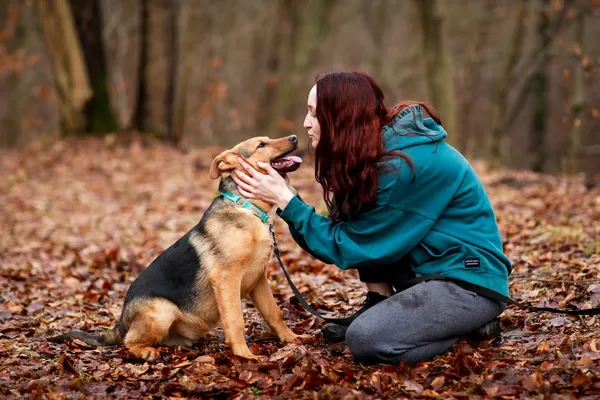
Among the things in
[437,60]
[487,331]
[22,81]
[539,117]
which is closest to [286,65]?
[437,60]

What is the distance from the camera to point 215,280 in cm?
486

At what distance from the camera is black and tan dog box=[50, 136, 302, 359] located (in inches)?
191

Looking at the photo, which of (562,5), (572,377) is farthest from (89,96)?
(572,377)

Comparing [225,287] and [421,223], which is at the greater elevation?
[421,223]

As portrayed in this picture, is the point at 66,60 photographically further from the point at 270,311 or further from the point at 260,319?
the point at 270,311

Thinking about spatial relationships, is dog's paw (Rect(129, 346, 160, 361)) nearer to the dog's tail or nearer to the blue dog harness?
the dog's tail

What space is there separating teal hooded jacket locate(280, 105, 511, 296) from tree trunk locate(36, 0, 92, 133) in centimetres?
1466

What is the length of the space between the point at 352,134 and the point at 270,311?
1.67m

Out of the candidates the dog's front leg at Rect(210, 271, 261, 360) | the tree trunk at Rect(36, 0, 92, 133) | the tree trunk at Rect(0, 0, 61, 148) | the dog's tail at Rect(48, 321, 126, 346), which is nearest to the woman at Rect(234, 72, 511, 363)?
the dog's front leg at Rect(210, 271, 261, 360)

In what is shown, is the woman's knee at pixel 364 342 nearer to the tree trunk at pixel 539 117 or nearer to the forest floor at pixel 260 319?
the forest floor at pixel 260 319

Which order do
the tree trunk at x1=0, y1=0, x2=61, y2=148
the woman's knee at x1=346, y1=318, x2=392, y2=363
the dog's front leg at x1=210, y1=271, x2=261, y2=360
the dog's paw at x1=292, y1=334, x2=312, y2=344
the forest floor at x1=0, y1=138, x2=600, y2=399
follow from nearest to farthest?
the forest floor at x1=0, y1=138, x2=600, y2=399
the woman's knee at x1=346, y1=318, x2=392, y2=363
the dog's front leg at x1=210, y1=271, x2=261, y2=360
the dog's paw at x1=292, y1=334, x2=312, y2=344
the tree trunk at x1=0, y1=0, x2=61, y2=148

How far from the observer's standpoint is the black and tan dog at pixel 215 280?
4852mm

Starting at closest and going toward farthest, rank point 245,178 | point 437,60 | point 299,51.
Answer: point 245,178 < point 437,60 < point 299,51

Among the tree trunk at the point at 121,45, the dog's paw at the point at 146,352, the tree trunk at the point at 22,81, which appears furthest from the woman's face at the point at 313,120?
the tree trunk at the point at 121,45
